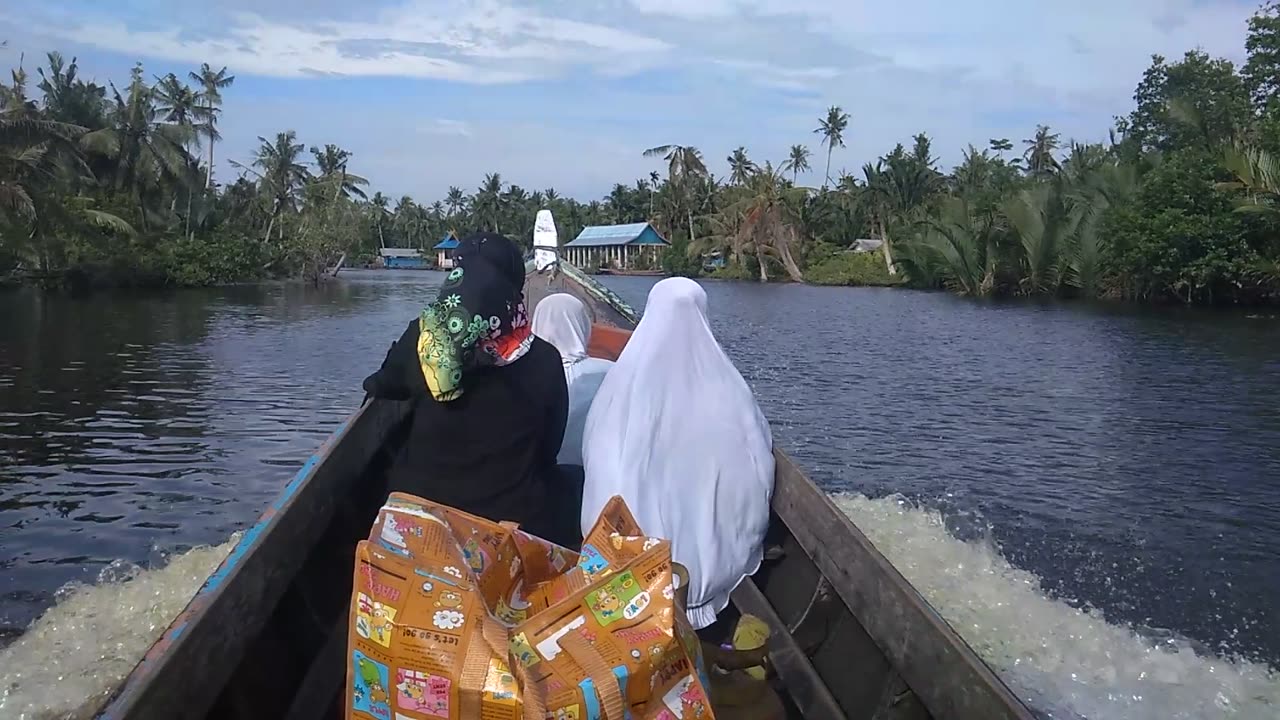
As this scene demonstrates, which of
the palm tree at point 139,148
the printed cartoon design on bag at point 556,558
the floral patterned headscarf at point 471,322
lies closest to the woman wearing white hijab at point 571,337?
the floral patterned headscarf at point 471,322

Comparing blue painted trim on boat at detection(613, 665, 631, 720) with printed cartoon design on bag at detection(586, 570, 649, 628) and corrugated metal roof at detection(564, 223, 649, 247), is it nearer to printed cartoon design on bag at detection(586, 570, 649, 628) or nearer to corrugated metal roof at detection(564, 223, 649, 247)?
printed cartoon design on bag at detection(586, 570, 649, 628)

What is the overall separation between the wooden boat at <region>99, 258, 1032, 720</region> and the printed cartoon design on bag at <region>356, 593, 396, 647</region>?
1.59 feet

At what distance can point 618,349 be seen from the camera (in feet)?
25.8

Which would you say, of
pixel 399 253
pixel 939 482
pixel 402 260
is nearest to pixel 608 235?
pixel 402 260

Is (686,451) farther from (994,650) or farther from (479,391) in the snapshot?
(994,650)

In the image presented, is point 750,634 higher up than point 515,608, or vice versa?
point 515,608

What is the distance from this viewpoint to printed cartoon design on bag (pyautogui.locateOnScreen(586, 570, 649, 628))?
2172 millimetres

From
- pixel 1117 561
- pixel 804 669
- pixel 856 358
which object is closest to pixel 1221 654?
pixel 1117 561

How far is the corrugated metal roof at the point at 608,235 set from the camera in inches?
2950

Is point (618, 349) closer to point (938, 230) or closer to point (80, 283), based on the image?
point (80, 283)

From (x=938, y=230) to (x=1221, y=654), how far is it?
38.2 meters

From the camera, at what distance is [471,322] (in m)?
3.18

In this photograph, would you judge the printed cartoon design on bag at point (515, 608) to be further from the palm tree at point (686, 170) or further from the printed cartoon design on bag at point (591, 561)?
the palm tree at point (686, 170)

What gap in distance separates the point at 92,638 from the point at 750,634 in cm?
396
